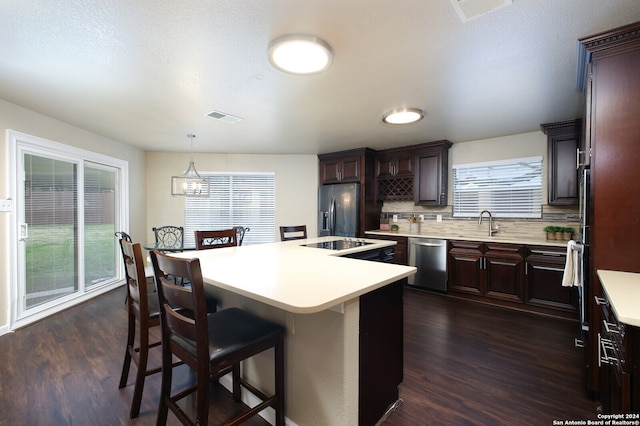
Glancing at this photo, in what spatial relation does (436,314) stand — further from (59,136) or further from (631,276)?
(59,136)

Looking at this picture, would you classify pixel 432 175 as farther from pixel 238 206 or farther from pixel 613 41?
pixel 238 206

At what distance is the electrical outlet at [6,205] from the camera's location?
2.84 m

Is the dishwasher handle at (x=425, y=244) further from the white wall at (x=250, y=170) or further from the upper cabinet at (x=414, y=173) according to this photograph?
the white wall at (x=250, y=170)

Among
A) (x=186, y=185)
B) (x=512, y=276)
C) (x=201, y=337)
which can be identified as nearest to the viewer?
(x=201, y=337)

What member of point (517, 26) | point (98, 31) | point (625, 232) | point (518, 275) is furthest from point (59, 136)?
point (518, 275)

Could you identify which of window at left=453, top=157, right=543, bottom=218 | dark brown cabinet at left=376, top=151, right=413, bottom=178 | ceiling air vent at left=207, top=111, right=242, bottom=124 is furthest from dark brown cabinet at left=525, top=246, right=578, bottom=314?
ceiling air vent at left=207, top=111, right=242, bottom=124

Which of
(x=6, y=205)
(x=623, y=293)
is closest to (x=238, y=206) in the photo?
(x=6, y=205)

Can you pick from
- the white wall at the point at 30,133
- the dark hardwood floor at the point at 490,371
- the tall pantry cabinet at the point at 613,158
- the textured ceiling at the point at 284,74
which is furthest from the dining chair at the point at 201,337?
the white wall at the point at 30,133

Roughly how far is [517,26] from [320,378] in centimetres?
229

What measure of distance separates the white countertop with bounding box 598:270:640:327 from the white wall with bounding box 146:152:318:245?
14.4ft

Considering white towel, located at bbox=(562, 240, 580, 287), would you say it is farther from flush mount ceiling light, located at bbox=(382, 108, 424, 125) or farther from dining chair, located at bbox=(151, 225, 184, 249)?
dining chair, located at bbox=(151, 225, 184, 249)

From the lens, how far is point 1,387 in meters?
1.96

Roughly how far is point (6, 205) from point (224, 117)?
94.1 inches

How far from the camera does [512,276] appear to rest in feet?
11.7
